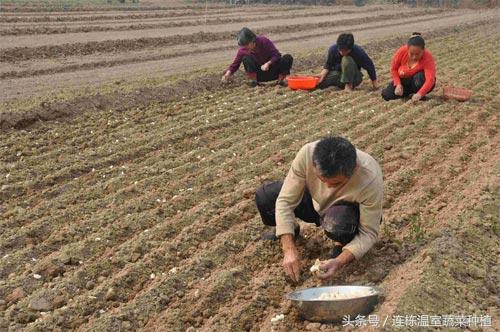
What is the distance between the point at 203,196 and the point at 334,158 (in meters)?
2.08

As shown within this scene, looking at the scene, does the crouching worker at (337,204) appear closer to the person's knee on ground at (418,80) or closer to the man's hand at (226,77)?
the person's knee on ground at (418,80)

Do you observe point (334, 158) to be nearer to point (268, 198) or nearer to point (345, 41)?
point (268, 198)

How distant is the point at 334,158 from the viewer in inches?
126

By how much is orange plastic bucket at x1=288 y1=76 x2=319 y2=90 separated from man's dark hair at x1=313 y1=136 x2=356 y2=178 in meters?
5.53

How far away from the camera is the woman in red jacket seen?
7.39 meters

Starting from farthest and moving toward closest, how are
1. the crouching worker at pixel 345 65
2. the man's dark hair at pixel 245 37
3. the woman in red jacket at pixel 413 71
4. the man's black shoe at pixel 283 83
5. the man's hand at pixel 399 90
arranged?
1. the man's black shoe at pixel 283 83
2. the man's dark hair at pixel 245 37
3. the crouching worker at pixel 345 65
4. the man's hand at pixel 399 90
5. the woman in red jacket at pixel 413 71

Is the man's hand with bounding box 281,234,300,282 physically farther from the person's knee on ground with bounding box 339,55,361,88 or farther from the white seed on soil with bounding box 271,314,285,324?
the person's knee on ground with bounding box 339,55,361,88

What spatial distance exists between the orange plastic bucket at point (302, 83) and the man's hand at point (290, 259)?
5.36 metres

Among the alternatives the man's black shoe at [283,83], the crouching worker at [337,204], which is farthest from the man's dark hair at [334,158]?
the man's black shoe at [283,83]

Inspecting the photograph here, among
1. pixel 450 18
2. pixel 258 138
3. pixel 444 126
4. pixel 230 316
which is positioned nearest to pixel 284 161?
pixel 258 138

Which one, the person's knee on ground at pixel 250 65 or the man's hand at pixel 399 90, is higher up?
the person's knee on ground at pixel 250 65

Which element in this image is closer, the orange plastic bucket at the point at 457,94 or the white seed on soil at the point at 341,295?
the white seed on soil at the point at 341,295

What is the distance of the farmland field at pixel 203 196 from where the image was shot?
358 cm

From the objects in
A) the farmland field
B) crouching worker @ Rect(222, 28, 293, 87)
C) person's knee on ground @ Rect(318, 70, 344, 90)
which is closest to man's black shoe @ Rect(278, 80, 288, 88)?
crouching worker @ Rect(222, 28, 293, 87)
